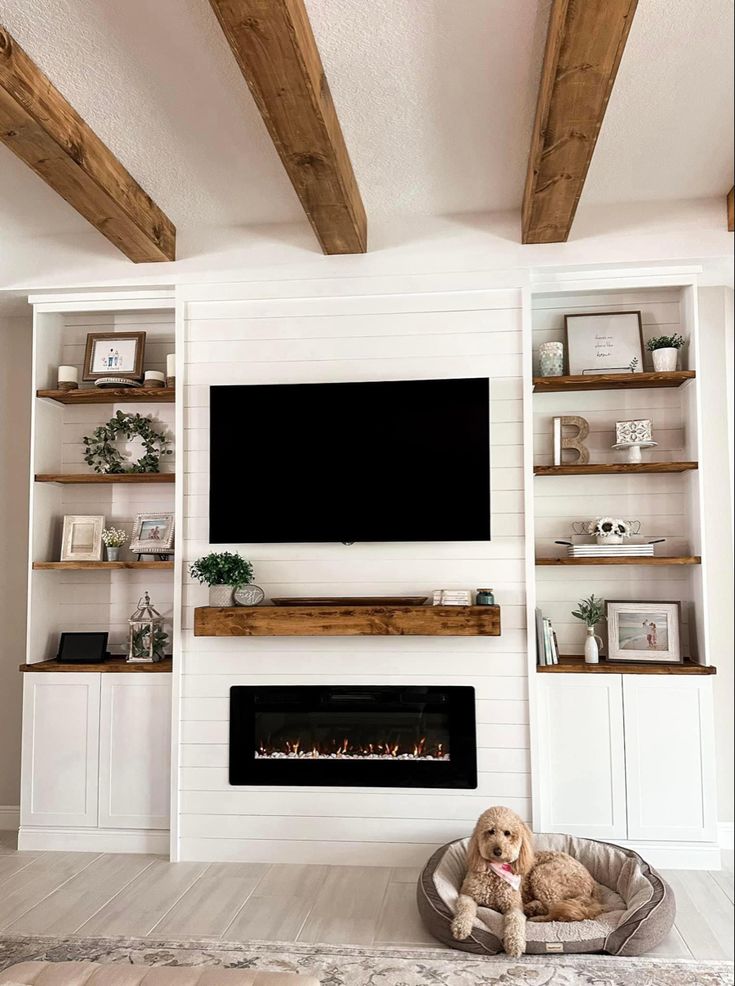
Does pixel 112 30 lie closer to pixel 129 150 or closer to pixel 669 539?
pixel 129 150

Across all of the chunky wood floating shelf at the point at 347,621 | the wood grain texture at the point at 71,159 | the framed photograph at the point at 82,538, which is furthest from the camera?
the framed photograph at the point at 82,538

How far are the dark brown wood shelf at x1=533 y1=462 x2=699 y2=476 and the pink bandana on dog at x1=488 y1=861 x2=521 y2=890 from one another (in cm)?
167

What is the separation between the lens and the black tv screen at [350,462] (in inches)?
150

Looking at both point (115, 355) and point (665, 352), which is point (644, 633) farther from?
point (115, 355)

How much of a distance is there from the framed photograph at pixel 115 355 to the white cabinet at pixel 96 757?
4.84 ft

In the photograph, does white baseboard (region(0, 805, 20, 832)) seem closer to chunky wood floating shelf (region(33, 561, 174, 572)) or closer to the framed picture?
chunky wood floating shelf (region(33, 561, 174, 572))

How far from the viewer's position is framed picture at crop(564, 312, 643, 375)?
13.0 feet

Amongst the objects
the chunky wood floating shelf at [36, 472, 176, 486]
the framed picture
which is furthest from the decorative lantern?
the framed picture

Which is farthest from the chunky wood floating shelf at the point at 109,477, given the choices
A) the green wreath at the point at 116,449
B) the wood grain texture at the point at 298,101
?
the wood grain texture at the point at 298,101

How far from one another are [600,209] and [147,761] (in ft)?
10.7

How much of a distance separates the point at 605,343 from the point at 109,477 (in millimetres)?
2472

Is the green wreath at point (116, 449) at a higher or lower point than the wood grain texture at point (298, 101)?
lower

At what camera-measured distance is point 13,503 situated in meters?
4.55

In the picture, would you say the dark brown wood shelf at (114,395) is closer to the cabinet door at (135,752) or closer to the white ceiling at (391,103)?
the white ceiling at (391,103)
